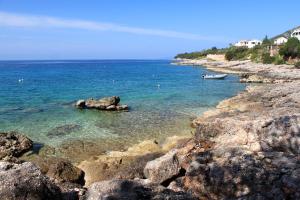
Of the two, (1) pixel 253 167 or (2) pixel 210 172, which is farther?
(2) pixel 210 172

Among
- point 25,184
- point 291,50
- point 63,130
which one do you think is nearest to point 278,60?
point 291,50

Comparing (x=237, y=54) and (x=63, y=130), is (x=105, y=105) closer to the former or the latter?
(x=63, y=130)

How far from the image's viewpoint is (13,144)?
24312 mm

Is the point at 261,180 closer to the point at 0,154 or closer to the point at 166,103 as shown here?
the point at 0,154

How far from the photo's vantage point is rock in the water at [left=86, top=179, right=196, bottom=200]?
27.1 ft

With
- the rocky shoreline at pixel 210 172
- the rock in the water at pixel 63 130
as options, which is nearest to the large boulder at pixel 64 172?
the rocky shoreline at pixel 210 172

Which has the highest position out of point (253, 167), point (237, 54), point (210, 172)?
point (237, 54)

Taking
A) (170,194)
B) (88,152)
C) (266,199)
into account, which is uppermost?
(170,194)

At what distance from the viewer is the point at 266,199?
32.2 feet

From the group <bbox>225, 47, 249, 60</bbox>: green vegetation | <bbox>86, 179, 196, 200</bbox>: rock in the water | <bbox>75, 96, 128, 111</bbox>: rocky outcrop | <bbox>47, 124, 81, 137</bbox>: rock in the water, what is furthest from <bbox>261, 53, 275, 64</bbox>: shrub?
<bbox>86, 179, 196, 200</bbox>: rock in the water

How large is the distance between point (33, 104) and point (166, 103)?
690 inches

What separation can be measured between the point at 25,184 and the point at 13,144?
17.5m

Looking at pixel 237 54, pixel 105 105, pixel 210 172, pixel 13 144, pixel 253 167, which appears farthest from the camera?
pixel 237 54

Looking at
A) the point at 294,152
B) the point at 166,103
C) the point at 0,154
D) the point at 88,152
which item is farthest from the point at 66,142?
the point at 166,103
